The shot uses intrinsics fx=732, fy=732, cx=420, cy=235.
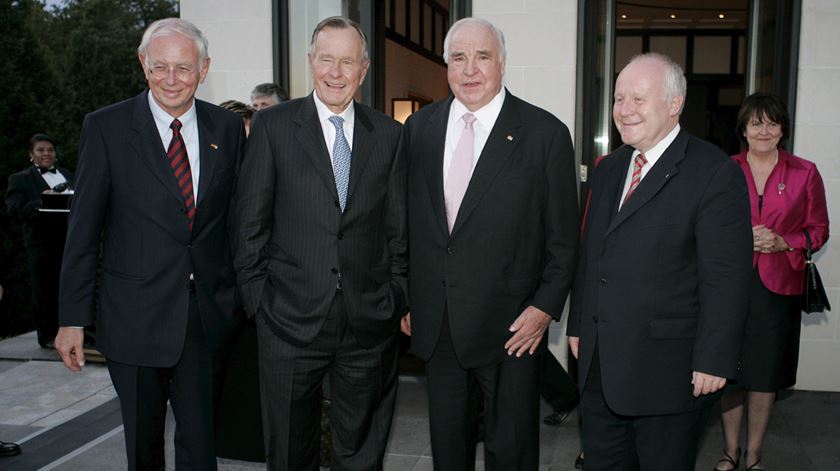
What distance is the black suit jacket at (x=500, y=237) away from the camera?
2.50m

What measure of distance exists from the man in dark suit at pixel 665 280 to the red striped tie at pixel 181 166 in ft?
4.48

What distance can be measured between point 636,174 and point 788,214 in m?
1.40

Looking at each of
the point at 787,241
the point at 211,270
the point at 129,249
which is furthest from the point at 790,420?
the point at 129,249

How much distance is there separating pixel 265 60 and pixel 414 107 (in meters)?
3.96

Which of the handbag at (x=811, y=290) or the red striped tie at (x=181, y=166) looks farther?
the handbag at (x=811, y=290)

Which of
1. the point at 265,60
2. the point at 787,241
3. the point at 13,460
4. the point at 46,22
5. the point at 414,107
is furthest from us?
the point at 46,22

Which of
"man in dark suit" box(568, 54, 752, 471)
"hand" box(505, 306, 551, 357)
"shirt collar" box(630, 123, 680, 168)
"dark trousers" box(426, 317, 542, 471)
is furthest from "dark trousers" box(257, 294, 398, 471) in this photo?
"shirt collar" box(630, 123, 680, 168)

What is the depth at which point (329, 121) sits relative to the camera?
8.17ft

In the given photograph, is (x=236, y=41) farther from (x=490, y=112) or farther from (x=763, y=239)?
(x=763, y=239)

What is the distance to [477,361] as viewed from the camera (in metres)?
2.53

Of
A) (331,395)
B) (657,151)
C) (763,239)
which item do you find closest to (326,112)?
(331,395)

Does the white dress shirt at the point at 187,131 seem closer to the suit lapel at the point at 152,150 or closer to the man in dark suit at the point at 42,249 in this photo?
the suit lapel at the point at 152,150

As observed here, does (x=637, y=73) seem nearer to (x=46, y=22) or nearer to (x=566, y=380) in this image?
(x=566, y=380)

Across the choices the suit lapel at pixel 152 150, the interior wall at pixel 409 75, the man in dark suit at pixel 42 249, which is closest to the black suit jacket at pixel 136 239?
the suit lapel at pixel 152 150
